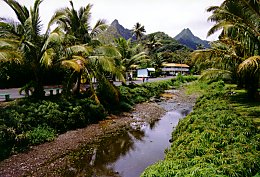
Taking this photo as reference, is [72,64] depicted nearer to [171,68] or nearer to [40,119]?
[40,119]

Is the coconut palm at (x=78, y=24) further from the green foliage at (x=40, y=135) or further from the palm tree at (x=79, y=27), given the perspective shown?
the green foliage at (x=40, y=135)

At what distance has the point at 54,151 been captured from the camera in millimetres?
9602

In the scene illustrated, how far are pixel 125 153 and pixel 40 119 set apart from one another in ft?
13.6

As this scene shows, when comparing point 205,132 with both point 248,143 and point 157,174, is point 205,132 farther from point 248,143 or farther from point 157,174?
point 157,174

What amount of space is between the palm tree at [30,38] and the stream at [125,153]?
4921mm

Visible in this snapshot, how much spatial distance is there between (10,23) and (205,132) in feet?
34.9

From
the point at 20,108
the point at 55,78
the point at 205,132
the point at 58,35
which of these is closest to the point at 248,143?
the point at 205,132

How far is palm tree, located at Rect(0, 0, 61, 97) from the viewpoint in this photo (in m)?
12.4

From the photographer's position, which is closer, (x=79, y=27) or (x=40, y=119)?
(x=40, y=119)

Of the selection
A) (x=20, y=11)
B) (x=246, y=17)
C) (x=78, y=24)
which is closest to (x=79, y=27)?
(x=78, y=24)

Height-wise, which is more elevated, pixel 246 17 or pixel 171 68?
pixel 246 17

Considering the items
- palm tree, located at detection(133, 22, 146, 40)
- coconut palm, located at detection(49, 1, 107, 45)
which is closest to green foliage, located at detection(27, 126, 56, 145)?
coconut palm, located at detection(49, 1, 107, 45)

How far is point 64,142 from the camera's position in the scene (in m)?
10.6

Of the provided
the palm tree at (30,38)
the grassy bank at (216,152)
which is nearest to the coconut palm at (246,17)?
the grassy bank at (216,152)
